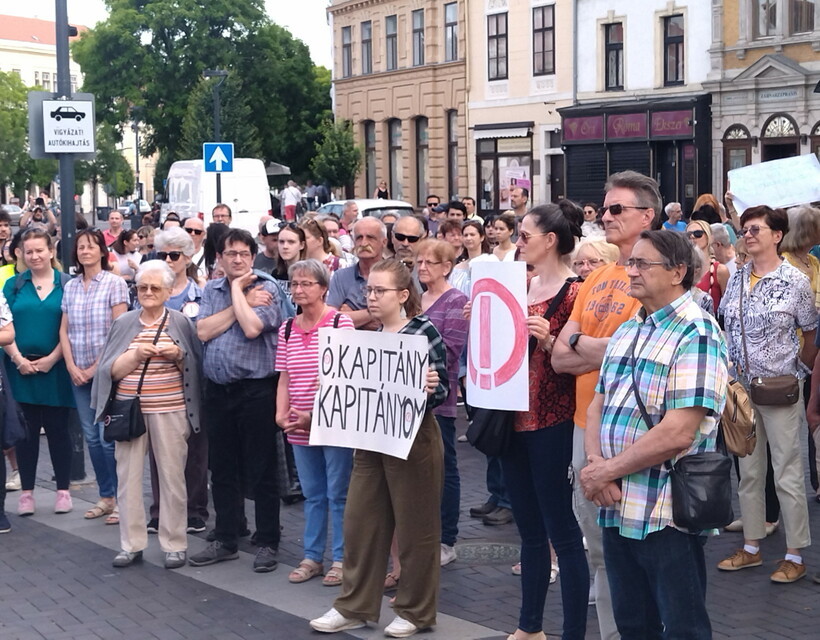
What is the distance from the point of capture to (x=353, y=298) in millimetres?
Result: 8359

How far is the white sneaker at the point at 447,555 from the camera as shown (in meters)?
7.50

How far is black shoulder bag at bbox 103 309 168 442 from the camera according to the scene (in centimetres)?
750

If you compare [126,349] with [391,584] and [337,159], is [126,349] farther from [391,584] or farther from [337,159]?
[337,159]

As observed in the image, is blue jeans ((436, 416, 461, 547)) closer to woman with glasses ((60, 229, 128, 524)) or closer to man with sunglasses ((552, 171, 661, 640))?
man with sunglasses ((552, 171, 661, 640))

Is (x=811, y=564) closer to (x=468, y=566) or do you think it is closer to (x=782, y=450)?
(x=782, y=450)

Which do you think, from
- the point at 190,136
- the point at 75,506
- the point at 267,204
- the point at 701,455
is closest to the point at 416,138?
the point at 190,136

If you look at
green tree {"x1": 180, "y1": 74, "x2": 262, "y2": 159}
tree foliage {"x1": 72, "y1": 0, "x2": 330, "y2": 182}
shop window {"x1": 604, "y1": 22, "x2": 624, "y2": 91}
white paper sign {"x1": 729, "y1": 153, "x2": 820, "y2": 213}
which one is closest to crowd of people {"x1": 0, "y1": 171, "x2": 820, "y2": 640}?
white paper sign {"x1": 729, "y1": 153, "x2": 820, "y2": 213}

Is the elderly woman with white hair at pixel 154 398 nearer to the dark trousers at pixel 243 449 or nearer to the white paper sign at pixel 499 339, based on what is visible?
the dark trousers at pixel 243 449

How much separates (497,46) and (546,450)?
3671 centimetres

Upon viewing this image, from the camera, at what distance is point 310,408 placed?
7078mm

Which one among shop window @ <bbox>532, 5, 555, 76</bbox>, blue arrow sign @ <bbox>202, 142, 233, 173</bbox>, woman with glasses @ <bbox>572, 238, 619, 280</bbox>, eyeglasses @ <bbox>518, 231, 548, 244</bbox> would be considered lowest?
woman with glasses @ <bbox>572, 238, 619, 280</bbox>

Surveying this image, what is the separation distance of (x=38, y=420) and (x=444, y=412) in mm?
3417

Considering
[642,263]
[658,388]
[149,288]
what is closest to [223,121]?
[149,288]

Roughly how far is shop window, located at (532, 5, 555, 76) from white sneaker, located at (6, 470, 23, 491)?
30434 millimetres
